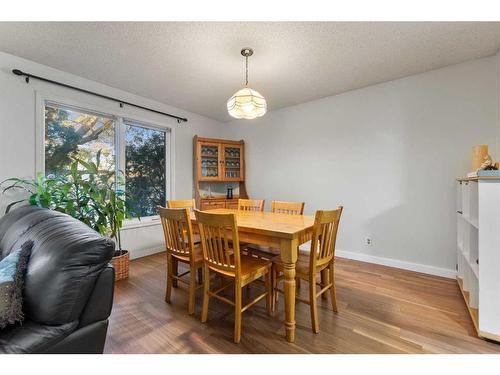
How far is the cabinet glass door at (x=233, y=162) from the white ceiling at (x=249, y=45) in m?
1.32

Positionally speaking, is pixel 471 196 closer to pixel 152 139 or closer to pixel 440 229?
pixel 440 229

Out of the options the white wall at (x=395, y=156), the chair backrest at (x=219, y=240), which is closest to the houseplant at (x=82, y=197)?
the chair backrest at (x=219, y=240)

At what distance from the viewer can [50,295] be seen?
97 cm

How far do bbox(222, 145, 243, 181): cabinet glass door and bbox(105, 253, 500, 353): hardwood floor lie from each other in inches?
87.2

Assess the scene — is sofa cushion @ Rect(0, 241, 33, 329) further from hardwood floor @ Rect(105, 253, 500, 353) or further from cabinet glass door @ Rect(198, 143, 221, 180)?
cabinet glass door @ Rect(198, 143, 221, 180)

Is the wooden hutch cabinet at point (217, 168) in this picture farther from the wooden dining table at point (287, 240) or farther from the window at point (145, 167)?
the wooden dining table at point (287, 240)

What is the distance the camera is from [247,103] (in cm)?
195

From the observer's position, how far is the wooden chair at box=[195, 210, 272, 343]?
1502 mm

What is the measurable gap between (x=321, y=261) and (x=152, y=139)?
10.1 ft

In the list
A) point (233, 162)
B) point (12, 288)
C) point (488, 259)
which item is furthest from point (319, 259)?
point (233, 162)

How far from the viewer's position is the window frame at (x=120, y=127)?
2.39 meters

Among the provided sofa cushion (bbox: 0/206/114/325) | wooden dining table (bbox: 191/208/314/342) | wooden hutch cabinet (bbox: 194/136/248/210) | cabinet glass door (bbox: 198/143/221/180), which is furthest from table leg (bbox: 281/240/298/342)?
cabinet glass door (bbox: 198/143/221/180)
